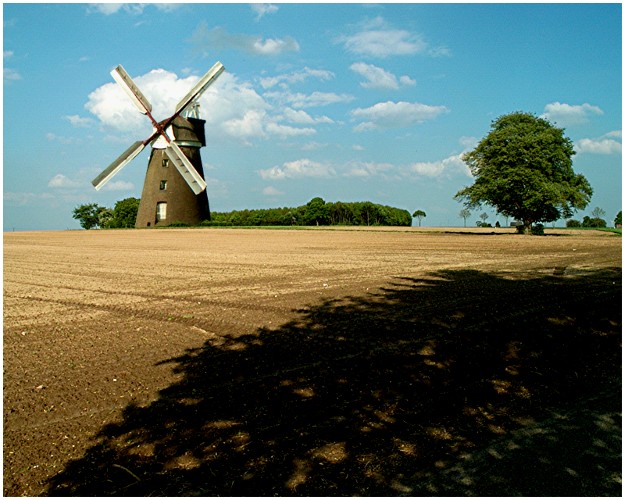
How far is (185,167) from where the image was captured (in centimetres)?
6050

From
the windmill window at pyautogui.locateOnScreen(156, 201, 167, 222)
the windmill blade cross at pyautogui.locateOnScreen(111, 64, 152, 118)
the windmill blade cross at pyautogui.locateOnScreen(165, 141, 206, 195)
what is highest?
the windmill blade cross at pyautogui.locateOnScreen(111, 64, 152, 118)

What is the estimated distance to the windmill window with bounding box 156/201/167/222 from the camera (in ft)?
217

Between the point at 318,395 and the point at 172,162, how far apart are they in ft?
199

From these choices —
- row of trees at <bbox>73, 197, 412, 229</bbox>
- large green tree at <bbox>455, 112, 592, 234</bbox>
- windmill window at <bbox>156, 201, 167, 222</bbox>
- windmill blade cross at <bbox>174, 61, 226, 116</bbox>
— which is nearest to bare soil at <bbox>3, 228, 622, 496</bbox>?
large green tree at <bbox>455, 112, 592, 234</bbox>

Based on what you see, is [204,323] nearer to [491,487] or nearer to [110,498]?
[110,498]

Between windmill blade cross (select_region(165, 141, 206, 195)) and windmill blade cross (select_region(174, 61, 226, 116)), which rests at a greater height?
windmill blade cross (select_region(174, 61, 226, 116))

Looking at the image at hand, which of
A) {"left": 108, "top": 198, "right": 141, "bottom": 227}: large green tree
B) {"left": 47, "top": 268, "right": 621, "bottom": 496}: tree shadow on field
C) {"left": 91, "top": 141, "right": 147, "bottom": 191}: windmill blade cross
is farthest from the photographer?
{"left": 108, "top": 198, "right": 141, "bottom": 227}: large green tree

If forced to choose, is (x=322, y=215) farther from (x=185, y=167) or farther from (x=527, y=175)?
(x=527, y=175)

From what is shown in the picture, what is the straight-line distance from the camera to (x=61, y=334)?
948 cm

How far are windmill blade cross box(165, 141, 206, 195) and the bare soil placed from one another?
47717 millimetres

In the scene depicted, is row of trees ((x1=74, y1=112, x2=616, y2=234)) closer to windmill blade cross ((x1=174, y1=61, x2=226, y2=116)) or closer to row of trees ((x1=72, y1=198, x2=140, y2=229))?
windmill blade cross ((x1=174, y1=61, x2=226, y2=116))

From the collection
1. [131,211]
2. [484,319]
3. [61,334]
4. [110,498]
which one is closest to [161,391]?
[110,498]

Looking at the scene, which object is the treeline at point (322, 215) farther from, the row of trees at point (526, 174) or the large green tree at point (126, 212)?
the row of trees at point (526, 174)

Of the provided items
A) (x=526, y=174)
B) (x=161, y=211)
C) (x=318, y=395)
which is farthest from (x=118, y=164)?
(x=318, y=395)
